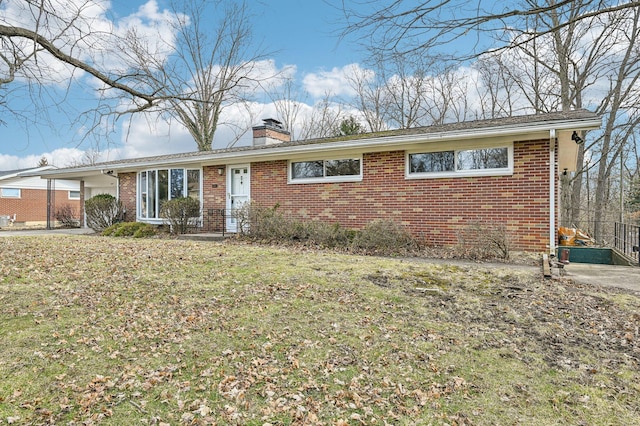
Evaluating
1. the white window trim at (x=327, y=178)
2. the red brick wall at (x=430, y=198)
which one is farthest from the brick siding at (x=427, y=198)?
the white window trim at (x=327, y=178)

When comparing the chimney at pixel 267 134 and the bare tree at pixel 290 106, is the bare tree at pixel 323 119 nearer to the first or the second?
the bare tree at pixel 290 106

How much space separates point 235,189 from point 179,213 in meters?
1.99

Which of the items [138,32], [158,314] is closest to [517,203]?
[158,314]

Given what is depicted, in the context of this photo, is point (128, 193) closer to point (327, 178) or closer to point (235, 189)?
point (235, 189)

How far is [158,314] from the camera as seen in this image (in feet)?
14.1

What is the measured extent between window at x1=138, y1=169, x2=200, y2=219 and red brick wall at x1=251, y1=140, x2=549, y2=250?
10.3 ft

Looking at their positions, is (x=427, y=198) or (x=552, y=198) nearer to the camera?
(x=552, y=198)

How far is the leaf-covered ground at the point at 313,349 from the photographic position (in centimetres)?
267

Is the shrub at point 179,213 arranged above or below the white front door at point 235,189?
→ below

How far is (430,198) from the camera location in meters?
→ 9.62

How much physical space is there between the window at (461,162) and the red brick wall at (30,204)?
2604 centimetres

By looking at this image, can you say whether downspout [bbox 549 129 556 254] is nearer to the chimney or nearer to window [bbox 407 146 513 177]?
window [bbox 407 146 513 177]

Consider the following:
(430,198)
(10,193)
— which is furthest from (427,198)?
(10,193)

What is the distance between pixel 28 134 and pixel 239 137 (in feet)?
68.9
